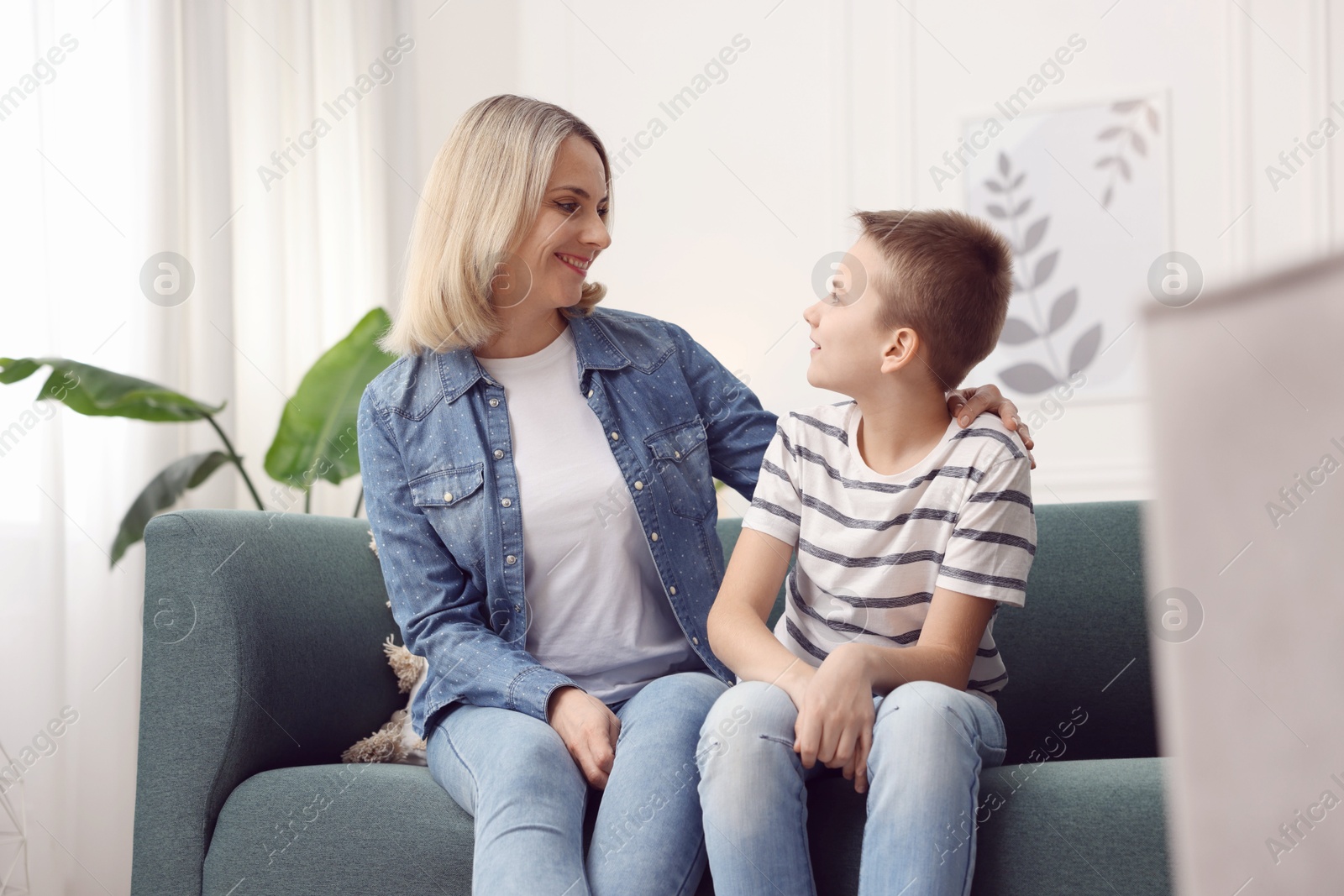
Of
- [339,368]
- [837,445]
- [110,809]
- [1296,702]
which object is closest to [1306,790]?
[1296,702]

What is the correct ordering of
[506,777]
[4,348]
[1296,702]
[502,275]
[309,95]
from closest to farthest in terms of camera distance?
[1296,702]
[506,777]
[502,275]
[4,348]
[309,95]

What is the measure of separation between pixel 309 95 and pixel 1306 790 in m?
3.10

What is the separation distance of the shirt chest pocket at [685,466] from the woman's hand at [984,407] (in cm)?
33

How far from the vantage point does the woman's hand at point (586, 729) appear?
109cm

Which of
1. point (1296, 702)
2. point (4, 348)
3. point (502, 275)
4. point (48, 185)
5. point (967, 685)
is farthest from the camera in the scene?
point (48, 185)

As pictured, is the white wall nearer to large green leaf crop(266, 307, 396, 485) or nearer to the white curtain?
the white curtain

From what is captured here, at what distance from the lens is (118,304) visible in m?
2.29

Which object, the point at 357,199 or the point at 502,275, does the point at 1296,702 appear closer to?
the point at 502,275

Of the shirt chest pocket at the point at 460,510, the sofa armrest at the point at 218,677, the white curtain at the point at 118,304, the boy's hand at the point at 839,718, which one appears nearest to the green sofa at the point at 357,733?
the sofa armrest at the point at 218,677

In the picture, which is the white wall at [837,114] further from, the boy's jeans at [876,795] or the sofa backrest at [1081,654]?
the boy's jeans at [876,795]

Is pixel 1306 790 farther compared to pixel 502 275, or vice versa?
pixel 502 275

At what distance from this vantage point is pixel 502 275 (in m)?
1.36

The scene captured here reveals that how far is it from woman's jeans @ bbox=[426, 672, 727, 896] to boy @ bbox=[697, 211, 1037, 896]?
0.05 m

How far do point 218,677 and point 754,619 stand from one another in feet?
2.01
